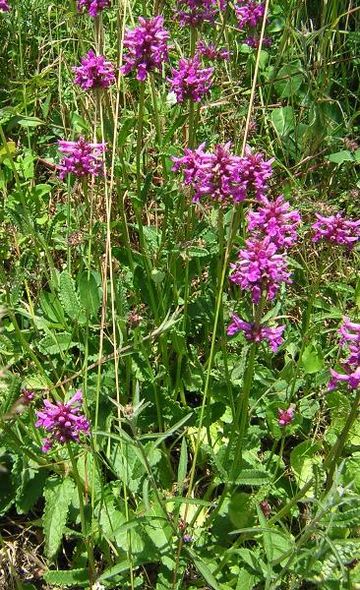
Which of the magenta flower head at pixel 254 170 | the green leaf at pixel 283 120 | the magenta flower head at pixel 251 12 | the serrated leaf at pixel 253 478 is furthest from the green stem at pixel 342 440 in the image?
the magenta flower head at pixel 251 12

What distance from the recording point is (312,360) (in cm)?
195

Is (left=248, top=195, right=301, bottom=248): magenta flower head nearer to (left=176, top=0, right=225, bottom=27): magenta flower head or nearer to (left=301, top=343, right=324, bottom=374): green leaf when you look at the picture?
(left=301, top=343, right=324, bottom=374): green leaf

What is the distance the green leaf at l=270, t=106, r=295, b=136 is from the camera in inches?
98.5

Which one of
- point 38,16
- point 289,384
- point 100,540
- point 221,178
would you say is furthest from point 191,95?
point 38,16

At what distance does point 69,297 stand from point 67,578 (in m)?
0.73

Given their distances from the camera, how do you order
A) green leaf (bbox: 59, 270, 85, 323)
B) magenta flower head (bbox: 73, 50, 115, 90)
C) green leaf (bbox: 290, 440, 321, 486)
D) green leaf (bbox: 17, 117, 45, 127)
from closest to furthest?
magenta flower head (bbox: 73, 50, 115, 90) < green leaf (bbox: 290, 440, 321, 486) < green leaf (bbox: 59, 270, 85, 323) < green leaf (bbox: 17, 117, 45, 127)

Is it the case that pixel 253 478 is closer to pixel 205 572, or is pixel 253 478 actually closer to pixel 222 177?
pixel 205 572

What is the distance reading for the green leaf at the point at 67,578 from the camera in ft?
5.20

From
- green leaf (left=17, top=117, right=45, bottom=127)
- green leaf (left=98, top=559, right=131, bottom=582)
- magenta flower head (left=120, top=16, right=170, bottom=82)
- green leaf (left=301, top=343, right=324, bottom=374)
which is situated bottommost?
green leaf (left=98, top=559, right=131, bottom=582)

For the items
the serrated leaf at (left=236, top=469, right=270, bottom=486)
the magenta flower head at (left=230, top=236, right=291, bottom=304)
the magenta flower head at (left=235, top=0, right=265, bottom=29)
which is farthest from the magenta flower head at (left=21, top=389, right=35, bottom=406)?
the magenta flower head at (left=235, top=0, right=265, bottom=29)

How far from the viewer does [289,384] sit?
1.83 metres

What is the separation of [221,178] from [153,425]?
800mm

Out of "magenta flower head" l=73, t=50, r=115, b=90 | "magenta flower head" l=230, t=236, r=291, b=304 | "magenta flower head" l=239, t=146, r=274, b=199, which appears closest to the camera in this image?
"magenta flower head" l=230, t=236, r=291, b=304

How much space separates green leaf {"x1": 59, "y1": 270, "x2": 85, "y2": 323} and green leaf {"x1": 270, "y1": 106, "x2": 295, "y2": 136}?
3.28 feet
